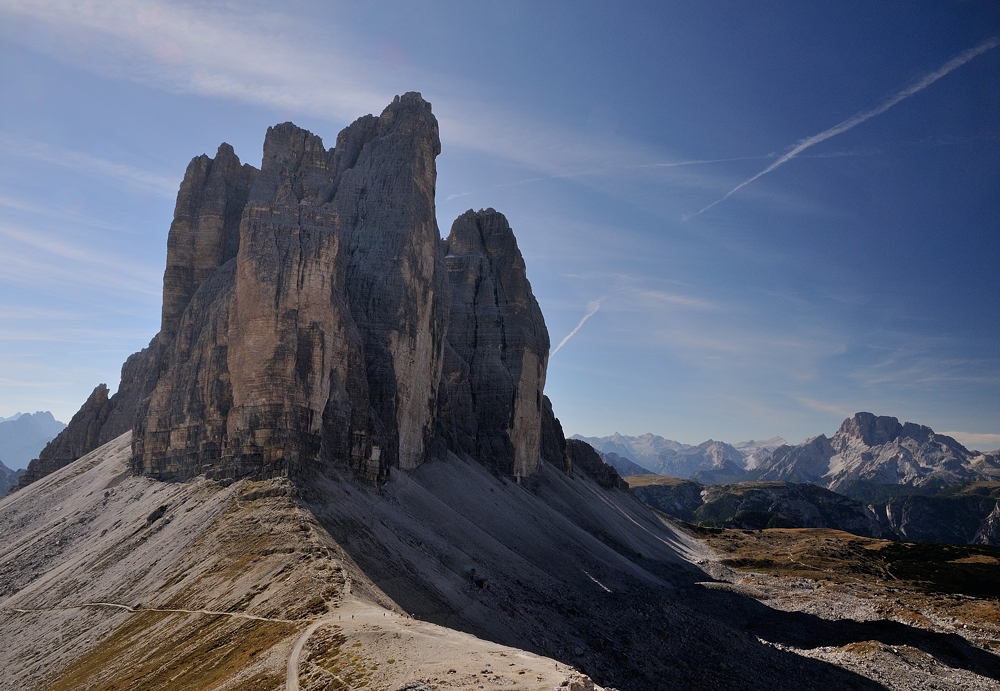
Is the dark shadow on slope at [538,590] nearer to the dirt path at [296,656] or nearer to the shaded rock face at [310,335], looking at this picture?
the shaded rock face at [310,335]

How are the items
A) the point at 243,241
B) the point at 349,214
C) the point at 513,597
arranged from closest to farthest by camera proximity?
the point at 513,597 → the point at 243,241 → the point at 349,214

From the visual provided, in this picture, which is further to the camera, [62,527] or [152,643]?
[62,527]

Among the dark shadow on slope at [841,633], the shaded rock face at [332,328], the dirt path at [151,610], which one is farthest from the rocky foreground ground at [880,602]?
the dirt path at [151,610]

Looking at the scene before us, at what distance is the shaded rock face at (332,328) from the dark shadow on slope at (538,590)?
561 centimetres

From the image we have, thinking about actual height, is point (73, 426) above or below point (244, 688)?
above

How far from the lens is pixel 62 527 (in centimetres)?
5928

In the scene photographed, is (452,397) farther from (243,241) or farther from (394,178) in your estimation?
(243,241)

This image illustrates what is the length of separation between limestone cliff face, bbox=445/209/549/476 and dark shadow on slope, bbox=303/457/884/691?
15.1 meters

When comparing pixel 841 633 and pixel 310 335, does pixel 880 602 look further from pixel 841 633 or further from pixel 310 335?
pixel 310 335

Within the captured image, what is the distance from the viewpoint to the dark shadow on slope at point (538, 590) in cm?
4247

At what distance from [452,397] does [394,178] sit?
3141 cm

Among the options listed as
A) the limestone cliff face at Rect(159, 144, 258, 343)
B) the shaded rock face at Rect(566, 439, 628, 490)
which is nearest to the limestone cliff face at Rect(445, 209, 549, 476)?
the shaded rock face at Rect(566, 439, 628, 490)

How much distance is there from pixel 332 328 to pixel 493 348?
50.3 m

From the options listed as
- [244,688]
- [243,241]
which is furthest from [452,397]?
[244,688]
